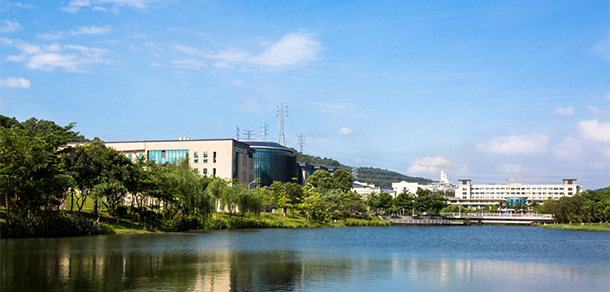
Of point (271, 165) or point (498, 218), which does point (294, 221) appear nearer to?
point (271, 165)

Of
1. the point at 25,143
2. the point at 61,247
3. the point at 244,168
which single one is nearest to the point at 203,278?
the point at 61,247

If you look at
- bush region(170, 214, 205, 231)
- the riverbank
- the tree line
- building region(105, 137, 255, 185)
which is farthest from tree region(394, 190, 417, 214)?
bush region(170, 214, 205, 231)

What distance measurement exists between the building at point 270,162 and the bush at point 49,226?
291 feet

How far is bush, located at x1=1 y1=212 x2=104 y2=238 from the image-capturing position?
36094mm

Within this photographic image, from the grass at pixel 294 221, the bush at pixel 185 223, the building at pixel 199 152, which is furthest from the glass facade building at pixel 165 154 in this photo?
the bush at pixel 185 223

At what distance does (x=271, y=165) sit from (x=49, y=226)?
98953 mm

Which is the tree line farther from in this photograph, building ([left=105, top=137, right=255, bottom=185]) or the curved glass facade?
building ([left=105, top=137, right=255, bottom=185])

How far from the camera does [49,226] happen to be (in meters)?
38.9

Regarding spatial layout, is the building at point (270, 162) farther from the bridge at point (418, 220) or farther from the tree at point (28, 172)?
the tree at point (28, 172)

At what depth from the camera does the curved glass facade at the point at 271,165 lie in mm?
134125

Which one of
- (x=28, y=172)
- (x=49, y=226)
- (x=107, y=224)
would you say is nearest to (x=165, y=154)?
(x=107, y=224)

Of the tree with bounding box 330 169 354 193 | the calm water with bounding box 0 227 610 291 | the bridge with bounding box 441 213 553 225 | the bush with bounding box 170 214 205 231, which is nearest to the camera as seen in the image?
the calm water with bounding box 0 227 610 291

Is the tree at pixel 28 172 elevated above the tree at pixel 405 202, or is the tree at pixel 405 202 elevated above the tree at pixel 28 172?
the tree at pixel 28 172

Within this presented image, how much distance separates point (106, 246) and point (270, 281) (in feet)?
56.1
